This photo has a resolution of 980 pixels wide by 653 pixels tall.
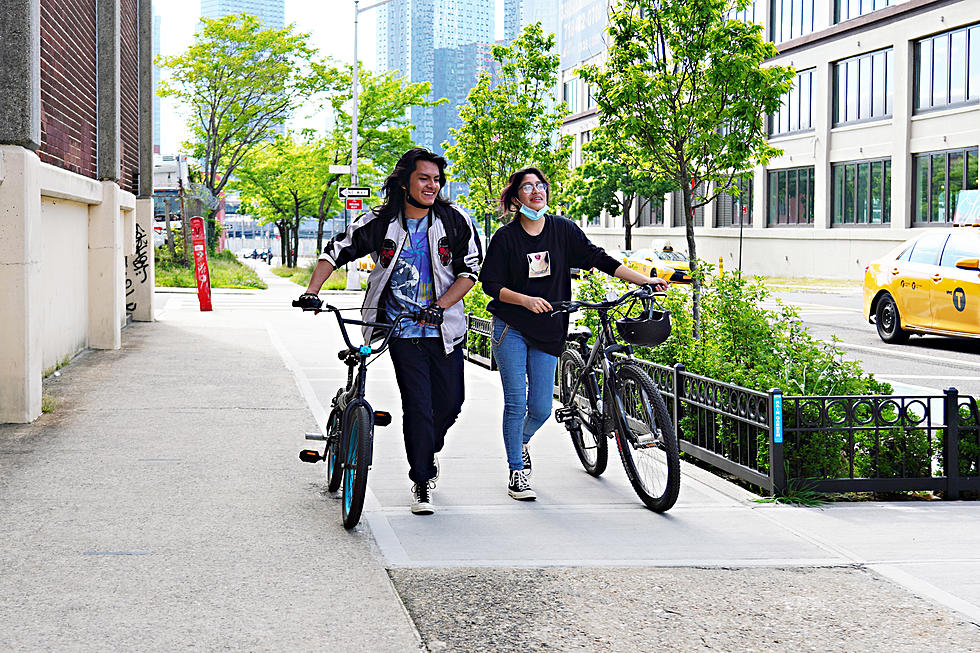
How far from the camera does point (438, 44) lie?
103438 mm

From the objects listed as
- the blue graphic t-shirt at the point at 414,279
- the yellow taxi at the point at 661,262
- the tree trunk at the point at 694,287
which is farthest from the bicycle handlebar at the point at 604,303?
the yellow taxi at the point at 661,262

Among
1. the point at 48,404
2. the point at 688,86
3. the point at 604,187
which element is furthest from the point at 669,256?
the point at 48,404

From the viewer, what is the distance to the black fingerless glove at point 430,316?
20.9ft

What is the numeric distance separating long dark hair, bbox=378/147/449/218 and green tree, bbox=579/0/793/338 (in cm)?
545

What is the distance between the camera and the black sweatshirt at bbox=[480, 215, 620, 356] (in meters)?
7.06

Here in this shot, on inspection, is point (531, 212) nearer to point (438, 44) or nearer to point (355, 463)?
point (355, 463)

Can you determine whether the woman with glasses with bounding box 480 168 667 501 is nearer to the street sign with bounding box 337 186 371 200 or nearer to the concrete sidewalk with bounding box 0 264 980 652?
the concrete sidewalk with bounding box 0 264 980 652

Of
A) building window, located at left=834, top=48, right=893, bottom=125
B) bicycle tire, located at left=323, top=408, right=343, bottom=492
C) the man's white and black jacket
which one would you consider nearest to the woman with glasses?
the man's white and black jacket

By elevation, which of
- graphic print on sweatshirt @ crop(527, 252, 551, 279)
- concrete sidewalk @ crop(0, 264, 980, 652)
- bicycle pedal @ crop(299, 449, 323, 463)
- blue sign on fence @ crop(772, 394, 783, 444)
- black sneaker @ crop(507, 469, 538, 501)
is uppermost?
graphic print on sweatshirt @ crop(527, 252, 551, 279)

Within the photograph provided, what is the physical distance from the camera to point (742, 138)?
40.0ft

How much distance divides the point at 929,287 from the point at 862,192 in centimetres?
3025

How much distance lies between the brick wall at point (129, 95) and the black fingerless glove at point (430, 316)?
541 inches

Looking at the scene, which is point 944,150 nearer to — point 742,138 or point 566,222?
point 742,138

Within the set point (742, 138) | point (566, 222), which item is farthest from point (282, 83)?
point (566, 222)
